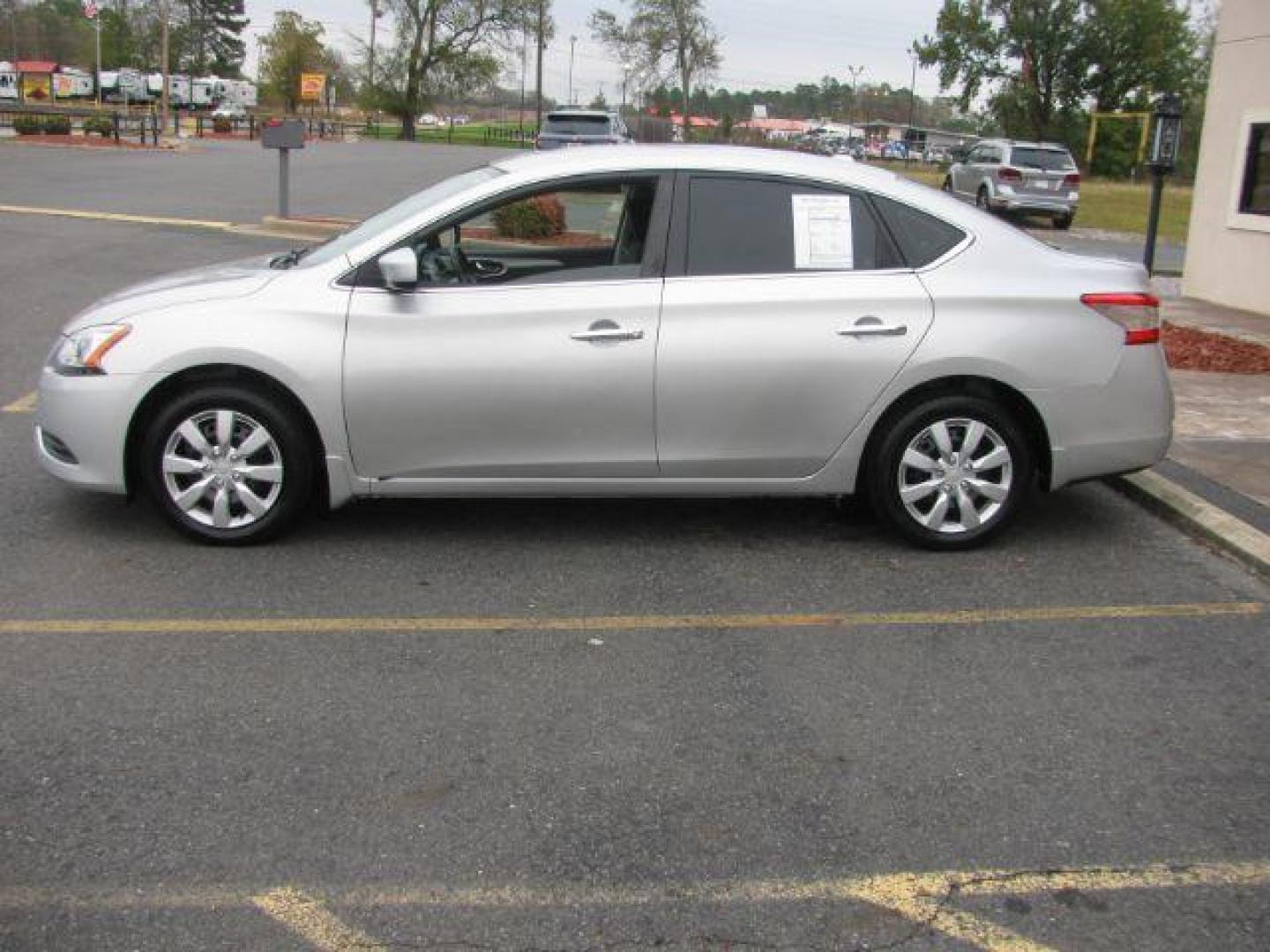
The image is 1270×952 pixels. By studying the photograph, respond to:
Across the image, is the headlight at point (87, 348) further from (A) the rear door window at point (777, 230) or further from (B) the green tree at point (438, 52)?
(B) the green tree at point (438, 52)

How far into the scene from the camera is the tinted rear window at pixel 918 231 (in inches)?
224

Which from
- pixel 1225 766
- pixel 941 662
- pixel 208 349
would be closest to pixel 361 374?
pixel 208 349

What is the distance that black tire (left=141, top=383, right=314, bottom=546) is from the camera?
5410 millimetres

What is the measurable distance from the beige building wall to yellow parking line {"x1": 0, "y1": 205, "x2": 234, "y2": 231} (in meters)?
12.5

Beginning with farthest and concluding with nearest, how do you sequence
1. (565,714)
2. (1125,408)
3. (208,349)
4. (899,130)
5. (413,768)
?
(899,130) → (1125,408) → (208,349) → (565,714) → (413,768)

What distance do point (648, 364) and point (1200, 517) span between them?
2.81 m

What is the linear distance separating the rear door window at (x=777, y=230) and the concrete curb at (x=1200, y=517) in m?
1.97

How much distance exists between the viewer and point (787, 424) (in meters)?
5.58

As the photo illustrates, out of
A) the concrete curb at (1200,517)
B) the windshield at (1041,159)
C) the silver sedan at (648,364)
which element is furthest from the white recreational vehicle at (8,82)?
the concrete curb at (1200,517)

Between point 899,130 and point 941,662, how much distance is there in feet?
407

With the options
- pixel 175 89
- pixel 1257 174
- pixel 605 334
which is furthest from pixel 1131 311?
pixel 175 89

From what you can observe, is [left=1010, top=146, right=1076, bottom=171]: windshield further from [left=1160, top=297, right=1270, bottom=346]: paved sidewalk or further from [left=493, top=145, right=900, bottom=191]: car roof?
[left=493, top=145, right=900, bottom=191]: car roof

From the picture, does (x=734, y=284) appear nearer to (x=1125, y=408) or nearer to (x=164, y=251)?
(x=1125, y=408)

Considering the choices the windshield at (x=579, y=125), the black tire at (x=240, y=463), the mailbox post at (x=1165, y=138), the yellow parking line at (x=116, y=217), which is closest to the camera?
the black tire at (x=240, y=463)
